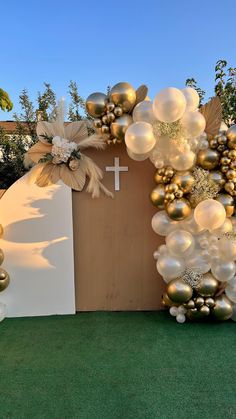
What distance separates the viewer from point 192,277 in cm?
279

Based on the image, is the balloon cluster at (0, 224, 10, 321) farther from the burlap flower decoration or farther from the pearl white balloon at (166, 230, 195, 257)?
the pearl white balloon at (166, 230, 195, 257)

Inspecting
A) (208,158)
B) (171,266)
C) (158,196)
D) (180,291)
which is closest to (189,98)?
(208,158)

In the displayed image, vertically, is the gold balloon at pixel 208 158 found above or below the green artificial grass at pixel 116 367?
above

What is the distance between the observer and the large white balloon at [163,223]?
286 cm

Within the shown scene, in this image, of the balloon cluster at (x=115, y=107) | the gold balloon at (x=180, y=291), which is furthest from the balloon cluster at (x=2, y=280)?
the gold balloon at (x=180, y=291)

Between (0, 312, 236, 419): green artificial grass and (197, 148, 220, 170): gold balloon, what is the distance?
1505 mm

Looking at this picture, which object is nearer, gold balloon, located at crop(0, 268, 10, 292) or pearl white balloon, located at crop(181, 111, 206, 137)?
pearl white balloon, located at crop(181, 111, 206, 137)

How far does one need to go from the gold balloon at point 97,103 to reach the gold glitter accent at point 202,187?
3.28 ft

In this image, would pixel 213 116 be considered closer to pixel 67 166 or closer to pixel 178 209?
pixel 178 209

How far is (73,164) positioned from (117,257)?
3.46 ft

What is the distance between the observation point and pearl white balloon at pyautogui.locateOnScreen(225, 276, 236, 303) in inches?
112

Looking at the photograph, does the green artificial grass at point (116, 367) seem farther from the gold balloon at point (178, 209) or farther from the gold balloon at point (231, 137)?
the gold balloon at point (231, 137)

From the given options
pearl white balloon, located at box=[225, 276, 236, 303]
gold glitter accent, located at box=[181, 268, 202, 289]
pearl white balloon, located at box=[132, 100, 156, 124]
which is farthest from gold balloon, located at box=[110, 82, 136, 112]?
pearl white balloon, located at box=[225, 276, 236, 303]

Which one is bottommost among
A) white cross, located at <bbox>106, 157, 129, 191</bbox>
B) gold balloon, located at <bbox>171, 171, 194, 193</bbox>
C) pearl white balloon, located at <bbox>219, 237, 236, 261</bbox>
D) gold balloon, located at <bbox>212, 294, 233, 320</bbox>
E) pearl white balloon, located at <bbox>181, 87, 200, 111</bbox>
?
gold balloon, located at <bbox>212, 294, 233, 320</bbox>
